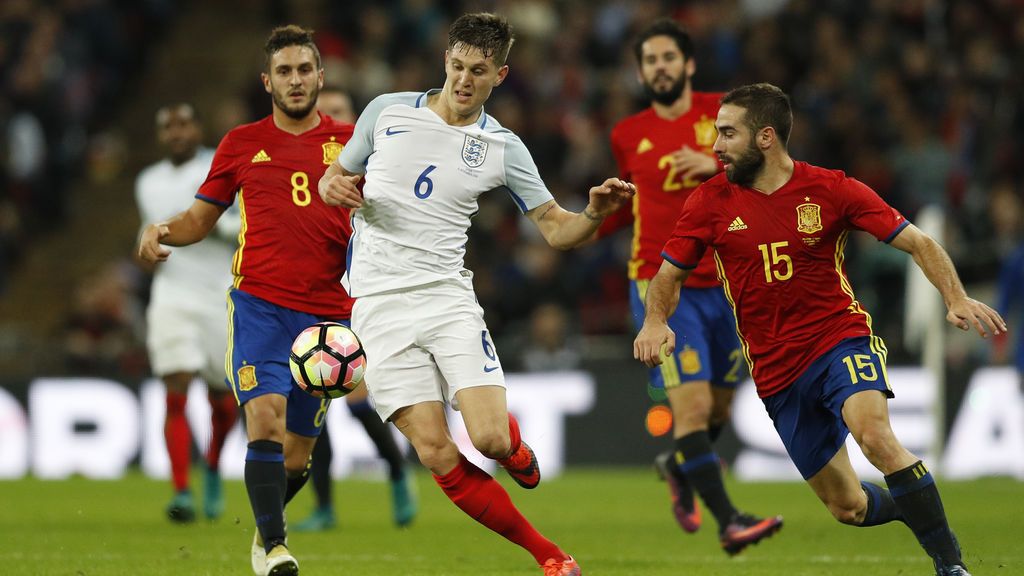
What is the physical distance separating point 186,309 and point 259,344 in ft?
11.9

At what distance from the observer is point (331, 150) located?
7828 millimetres

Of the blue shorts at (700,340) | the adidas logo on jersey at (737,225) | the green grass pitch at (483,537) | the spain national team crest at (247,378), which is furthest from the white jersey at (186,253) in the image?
the adidas logo on jersey at (737,225)

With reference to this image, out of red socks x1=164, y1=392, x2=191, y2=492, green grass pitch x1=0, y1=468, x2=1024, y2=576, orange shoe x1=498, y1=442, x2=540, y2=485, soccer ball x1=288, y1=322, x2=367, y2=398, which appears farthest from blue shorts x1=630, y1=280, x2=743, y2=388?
red socks x1=164, y1=392, x2=191, y2=492

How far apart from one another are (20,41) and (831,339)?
15492 millimetres

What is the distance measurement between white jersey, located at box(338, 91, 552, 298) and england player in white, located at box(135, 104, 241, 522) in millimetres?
3707

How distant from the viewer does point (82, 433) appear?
15.5 m

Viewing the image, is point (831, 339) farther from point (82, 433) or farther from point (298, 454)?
point (82, 433)

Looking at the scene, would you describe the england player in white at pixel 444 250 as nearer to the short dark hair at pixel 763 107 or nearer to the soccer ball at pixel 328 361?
the soccer ball at pixel 328 361

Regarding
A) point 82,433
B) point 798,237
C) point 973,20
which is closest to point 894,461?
point 798,237

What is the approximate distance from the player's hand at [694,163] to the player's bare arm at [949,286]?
205 centimetres

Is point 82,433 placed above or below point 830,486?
below

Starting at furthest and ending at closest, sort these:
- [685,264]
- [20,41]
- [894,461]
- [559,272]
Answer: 1. [20,41]
2. [559,272]
3. [685,264]
4. [894,461]

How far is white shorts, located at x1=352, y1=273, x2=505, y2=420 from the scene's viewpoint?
673 centimetres

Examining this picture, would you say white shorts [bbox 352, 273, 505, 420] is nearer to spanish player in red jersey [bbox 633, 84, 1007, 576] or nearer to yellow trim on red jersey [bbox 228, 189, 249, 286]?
spanish player in red jersey [bbox 633, 84, 1007, 576]
